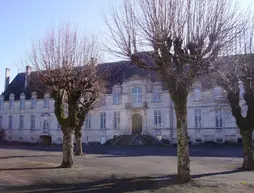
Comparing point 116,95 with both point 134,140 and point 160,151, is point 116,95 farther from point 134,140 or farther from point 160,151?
point 160,151

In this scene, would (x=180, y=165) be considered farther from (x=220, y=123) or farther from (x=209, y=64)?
(x=220, y=123)

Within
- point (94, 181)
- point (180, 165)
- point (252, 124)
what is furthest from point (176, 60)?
point (252, 124)

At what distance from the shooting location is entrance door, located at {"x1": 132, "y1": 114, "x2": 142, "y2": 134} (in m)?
44.5

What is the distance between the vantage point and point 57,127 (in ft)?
160

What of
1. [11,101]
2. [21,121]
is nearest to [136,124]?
[21,121]

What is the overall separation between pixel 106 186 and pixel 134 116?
110 ft

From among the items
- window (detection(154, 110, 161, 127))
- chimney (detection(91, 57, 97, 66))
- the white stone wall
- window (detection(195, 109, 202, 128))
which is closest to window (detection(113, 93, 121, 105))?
the white stone wall

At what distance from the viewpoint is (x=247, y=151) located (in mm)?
17062

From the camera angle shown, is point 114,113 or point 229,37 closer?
point 229,37

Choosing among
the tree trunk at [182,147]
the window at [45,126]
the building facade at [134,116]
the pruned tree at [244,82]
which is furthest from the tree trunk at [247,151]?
the window at [45,126]

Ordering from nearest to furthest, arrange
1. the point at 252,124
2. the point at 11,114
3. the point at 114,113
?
1. the point at 252,124
2. the point at 114,113
3. the point at 11,114

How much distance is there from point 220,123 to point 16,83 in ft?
116

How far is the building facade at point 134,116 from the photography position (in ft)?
135

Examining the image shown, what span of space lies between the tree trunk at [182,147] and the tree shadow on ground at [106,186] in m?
0.35
